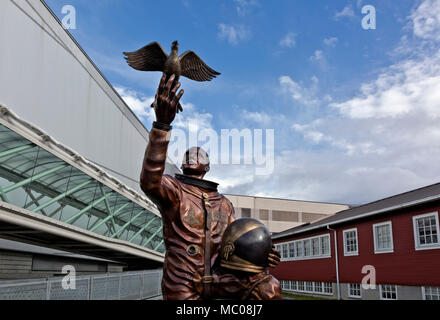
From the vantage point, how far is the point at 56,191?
1262 cm

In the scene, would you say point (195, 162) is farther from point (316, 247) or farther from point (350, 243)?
point (316, 247)

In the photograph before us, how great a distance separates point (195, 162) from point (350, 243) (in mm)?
19735

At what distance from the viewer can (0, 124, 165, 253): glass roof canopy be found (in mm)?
10234

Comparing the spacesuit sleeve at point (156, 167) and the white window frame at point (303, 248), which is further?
the white window frame at point (303, 248)

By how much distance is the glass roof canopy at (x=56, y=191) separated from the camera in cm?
1023

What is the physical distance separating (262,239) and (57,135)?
17.7 m

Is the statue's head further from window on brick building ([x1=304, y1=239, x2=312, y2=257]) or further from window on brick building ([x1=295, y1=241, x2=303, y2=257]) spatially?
window on brick building ([x1=295, y1=241, x2=303, y2=257])

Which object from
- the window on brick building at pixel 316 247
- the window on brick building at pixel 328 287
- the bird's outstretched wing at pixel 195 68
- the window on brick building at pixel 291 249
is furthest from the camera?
the window on brick building at pixel 291 249

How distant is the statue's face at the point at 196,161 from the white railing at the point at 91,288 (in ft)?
15.9

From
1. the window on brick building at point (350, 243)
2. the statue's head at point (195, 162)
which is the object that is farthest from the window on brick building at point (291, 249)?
the statue's head at point (195, 162)

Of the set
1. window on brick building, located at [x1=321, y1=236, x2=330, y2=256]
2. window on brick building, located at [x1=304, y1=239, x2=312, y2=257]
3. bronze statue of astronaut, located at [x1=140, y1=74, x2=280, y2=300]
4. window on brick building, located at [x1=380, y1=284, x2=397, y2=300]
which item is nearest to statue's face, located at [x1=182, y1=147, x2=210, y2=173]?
bronze statue of astronaut, located at [x1=140, y1=74, x2=280, y2=300]

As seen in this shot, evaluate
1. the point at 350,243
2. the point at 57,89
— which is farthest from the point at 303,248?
the point at 57,89

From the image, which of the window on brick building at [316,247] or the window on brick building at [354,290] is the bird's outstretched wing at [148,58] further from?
the window on brick building at [316,247]
